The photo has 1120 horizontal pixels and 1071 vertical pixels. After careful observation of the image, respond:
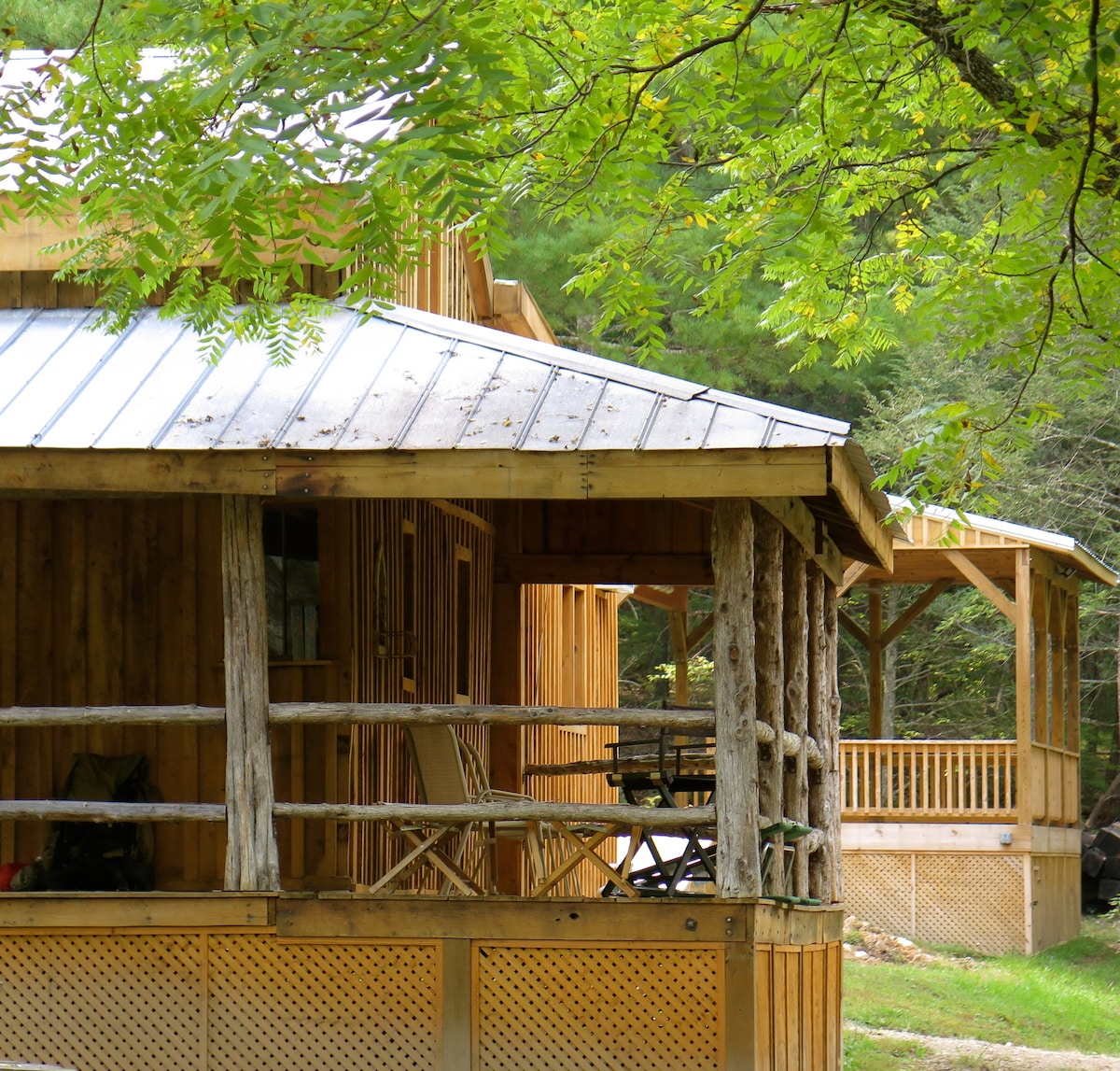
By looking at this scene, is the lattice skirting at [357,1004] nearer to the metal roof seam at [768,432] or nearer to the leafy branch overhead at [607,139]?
the metal roof seam at [768,432]

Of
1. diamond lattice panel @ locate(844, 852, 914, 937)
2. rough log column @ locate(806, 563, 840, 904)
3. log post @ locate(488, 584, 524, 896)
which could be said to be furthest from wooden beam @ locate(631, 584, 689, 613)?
rough log column @ locate(806, 563, 840, 904)

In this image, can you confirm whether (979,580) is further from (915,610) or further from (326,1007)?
(326,1007)

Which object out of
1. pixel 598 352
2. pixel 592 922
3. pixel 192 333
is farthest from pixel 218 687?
pixel 598 352

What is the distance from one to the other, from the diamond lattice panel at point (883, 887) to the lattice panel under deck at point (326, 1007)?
11.9 metres

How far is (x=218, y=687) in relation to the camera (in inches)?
396

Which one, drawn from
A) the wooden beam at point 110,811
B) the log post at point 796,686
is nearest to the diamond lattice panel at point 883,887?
the log post at point 796,686

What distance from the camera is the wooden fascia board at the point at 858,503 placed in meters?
7.76

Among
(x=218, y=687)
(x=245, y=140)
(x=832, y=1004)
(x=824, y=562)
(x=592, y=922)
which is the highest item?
(x=245, y=140)

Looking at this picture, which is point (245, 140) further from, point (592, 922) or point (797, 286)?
point (797, 286)

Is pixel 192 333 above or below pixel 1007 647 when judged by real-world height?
above

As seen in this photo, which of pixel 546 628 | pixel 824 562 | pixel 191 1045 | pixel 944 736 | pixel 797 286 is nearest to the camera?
pixel 191 1045

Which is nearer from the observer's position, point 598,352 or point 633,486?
point 633,486

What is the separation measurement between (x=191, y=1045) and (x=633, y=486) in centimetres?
360

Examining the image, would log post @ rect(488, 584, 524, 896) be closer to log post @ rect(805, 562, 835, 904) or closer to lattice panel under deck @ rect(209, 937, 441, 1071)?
log post @ rect(805, 562, 835, 904)
